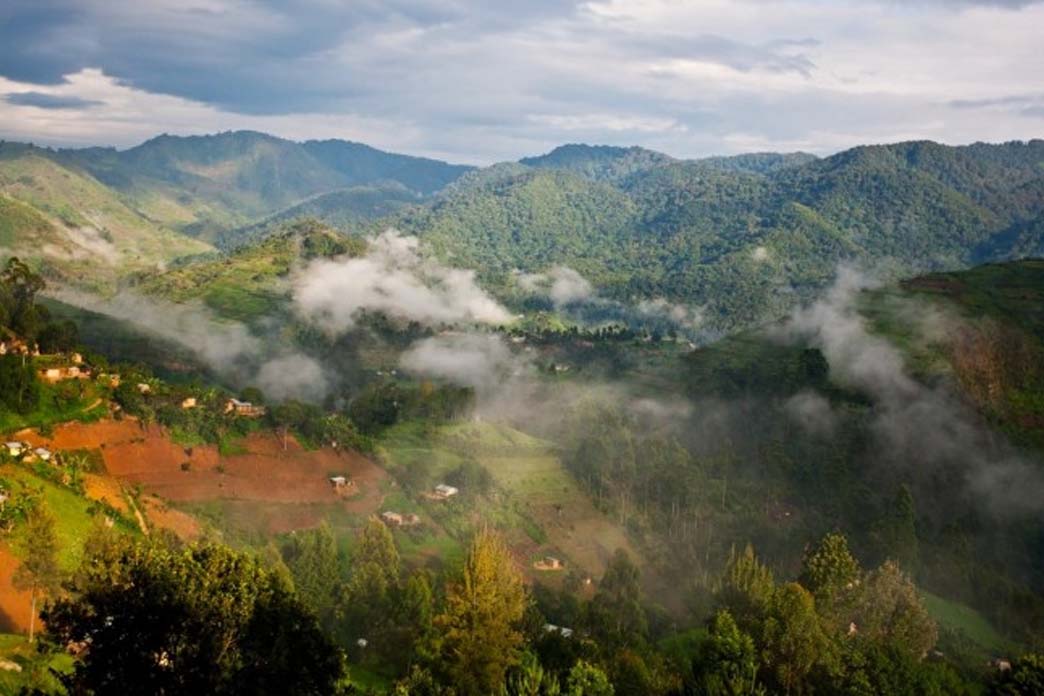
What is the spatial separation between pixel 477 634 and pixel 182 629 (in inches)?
639

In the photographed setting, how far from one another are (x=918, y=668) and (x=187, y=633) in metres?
37.4

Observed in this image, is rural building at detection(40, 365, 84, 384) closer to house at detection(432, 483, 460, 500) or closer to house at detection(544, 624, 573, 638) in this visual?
house at detection(432, 483, 460, 500)

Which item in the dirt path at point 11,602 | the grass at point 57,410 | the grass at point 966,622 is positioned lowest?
the grass at point 966,622

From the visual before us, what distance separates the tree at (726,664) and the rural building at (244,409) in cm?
6432

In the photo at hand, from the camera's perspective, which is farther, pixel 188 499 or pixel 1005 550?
pixel 1005 550

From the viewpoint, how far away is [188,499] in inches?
3036

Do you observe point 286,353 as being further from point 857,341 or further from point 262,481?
point 857,341

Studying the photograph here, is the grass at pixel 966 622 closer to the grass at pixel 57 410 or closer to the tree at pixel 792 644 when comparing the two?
the tree at pixel 792 644

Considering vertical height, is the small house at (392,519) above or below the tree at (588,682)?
below

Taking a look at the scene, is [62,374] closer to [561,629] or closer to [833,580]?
[561,629]

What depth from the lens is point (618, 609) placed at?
71875 mm

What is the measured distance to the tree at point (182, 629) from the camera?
2333 centimetres

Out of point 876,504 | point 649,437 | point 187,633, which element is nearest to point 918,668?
point 187,633

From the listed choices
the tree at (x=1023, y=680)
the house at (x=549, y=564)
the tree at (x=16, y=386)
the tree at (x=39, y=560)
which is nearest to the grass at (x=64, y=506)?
the tree at (x=39, y=560)
